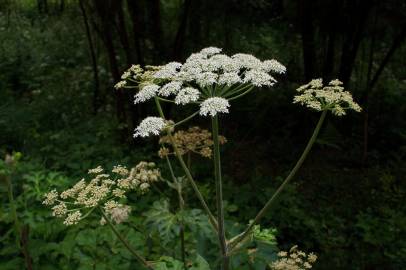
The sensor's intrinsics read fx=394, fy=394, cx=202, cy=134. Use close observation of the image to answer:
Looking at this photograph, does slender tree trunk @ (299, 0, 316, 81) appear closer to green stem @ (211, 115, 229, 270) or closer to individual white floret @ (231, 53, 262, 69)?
individual white floret @ (231, 53, 262, 69)

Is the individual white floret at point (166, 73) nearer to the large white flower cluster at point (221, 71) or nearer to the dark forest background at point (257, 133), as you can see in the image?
the large white flower cluster at point (221, 71)

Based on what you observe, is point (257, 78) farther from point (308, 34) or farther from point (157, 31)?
point (157, 31)

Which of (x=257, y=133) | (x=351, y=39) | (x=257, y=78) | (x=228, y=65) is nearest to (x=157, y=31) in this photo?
(x=257, y=133)

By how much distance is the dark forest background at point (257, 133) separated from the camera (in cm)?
441

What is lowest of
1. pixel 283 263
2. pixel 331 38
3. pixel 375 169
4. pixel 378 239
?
pixel 378 239

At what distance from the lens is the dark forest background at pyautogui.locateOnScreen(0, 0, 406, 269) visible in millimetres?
4406

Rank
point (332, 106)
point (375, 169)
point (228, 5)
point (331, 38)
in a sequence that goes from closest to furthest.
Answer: point (332, 106)
point (375, 169)
point (331, 38)
point (228, 5)

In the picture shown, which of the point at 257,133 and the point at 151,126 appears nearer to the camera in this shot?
the point at 151,126

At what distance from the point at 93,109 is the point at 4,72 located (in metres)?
3.02

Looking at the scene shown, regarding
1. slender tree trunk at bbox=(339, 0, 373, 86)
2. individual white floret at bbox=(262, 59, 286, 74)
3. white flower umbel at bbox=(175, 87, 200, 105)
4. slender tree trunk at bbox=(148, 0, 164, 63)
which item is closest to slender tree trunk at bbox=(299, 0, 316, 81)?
slender tree trunk at bbox=(339, 0, 373, 86)

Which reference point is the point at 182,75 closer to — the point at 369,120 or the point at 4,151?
the point at 4,151

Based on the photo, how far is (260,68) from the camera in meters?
2.16

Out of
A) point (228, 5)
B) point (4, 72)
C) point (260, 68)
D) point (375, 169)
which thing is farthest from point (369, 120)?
point (4, 72)

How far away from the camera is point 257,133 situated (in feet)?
23.3
